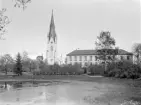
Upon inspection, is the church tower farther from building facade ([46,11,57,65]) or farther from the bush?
the bush

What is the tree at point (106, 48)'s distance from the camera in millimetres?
52906

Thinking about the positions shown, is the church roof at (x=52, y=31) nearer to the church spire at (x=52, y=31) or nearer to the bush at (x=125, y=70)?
the church spire at (x=52, y=31)

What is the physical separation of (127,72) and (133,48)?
133 feet

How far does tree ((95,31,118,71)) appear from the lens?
5291 centimetres

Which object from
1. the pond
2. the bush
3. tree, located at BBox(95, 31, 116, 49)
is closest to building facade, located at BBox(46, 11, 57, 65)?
tree, located at BBox(95, 31, 116, 49)

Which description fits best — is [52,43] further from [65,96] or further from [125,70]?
[65,96]

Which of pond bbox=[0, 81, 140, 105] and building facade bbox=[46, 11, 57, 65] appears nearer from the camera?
pond bbox=[0, 81, 140, 105]

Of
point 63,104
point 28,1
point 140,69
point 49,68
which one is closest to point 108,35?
point 140,69

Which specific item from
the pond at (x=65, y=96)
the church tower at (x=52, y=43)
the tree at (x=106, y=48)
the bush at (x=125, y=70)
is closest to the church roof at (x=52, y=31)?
the church tower at (x=52, y=43)

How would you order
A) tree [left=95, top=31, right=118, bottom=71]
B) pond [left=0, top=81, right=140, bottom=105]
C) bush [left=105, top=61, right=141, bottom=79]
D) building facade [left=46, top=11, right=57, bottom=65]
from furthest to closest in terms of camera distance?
1. building facade [left=46, top=11, right=57, bottom=65]
2. tree [left=95, top=31, right=118, bottom=71]
3. bush [left=105, top=61, right=141, bottom=79]
4. pond [left=0, top=81, right=140, bottom=105]

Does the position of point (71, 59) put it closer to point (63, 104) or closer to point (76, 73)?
point (76, 73)

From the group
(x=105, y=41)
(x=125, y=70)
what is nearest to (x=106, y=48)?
(x=105, y=41)

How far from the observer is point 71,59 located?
10219 centimetres

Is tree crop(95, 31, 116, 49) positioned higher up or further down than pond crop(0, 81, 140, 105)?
higher up
